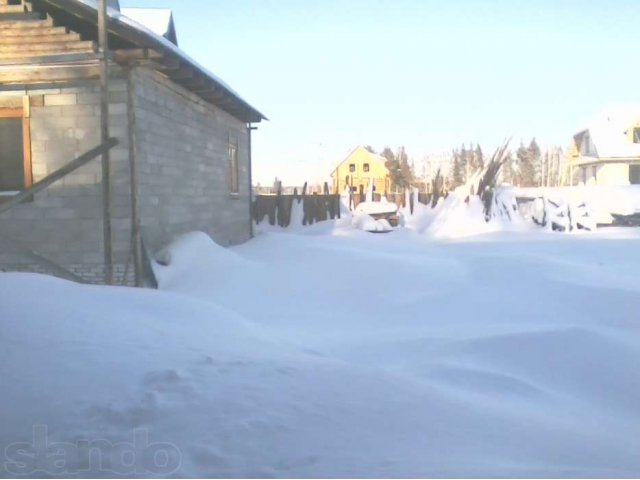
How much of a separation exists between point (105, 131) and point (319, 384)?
5.73 m

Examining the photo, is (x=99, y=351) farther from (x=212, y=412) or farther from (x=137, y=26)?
(x=137, y=26)

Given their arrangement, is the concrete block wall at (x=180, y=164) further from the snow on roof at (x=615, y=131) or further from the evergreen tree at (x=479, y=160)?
the snow on roof at (x=615, y=131)

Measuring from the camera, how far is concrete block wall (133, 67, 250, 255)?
8.60 meters

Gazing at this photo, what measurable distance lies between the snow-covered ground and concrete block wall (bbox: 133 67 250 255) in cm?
229

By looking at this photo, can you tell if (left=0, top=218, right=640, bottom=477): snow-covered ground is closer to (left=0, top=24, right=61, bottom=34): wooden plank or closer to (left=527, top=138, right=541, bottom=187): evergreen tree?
(left=0, top=24, right=61, bottom=34): wooden plank

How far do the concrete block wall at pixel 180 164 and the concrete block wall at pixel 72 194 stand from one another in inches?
11.9

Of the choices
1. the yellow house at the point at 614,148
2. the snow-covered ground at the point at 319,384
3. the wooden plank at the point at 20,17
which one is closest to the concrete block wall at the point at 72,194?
the wooden plank at the point at 20,17

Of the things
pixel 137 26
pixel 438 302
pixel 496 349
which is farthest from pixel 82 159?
pixel 496 349

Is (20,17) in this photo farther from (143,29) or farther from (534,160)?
(534,160)

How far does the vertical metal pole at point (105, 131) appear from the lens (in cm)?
741

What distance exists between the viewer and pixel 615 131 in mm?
35250

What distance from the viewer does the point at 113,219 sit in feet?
26.7

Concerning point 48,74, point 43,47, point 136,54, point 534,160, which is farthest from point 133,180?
point 534,160

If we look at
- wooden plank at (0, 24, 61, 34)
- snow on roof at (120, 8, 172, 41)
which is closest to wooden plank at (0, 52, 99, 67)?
wooden plank at (0, 24, 61, 34)
